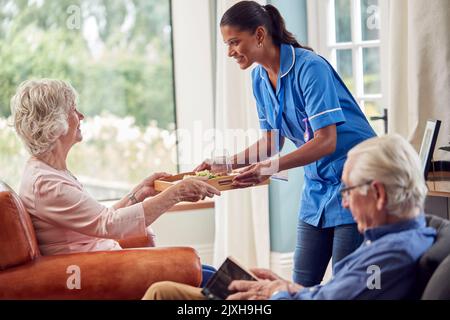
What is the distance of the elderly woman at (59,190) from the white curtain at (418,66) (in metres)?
1.23

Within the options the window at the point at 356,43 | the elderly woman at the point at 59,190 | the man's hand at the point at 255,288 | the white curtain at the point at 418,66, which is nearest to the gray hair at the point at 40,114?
the elderly woman at the point at 59,190

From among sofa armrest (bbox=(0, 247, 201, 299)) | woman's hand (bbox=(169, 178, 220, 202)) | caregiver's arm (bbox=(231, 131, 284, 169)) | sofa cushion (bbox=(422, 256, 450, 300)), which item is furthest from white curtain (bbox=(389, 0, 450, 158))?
sofa cushion (bbox=(422, 256, 450, 300))

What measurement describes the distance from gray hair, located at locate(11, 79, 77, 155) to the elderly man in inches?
40.4

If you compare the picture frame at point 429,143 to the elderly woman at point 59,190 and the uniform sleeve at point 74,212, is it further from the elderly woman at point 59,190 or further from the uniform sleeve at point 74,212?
the uniform sleeve at point 74,212

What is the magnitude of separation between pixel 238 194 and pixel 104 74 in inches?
43.3

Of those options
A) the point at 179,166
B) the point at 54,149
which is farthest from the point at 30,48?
the point at 54,149

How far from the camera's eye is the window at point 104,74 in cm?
457

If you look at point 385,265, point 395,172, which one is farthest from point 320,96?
point 385,265

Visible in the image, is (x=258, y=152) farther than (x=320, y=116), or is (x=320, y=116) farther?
(x=258, y=152)

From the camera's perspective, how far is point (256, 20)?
A: 279 centimetres

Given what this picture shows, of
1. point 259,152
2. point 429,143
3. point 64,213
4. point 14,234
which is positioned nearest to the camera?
point 14,234

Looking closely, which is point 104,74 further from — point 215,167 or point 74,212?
point 74,212
